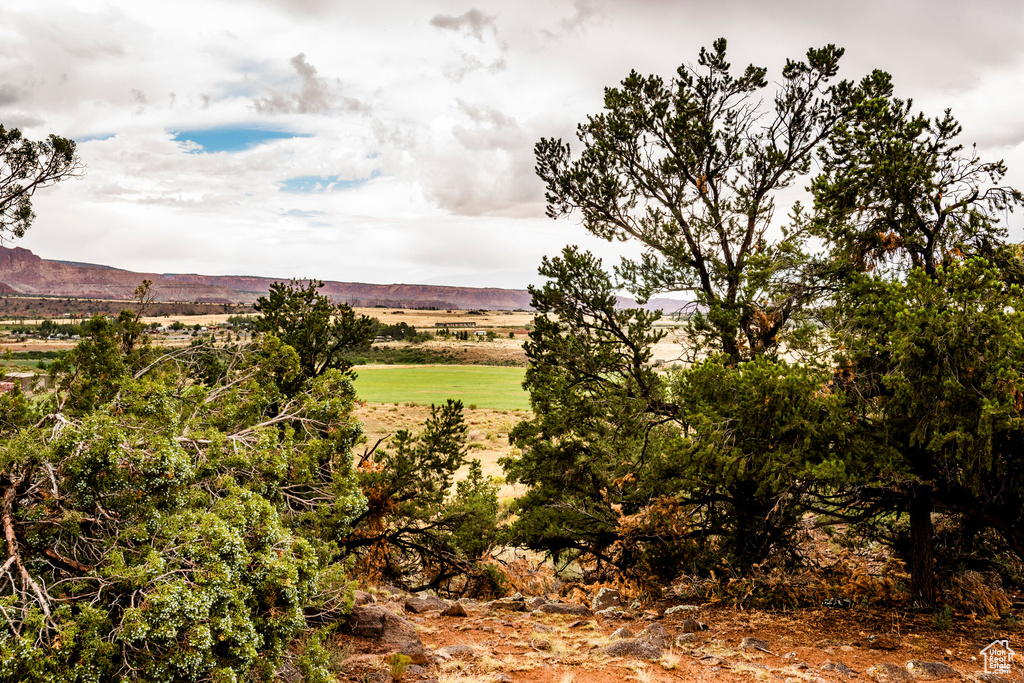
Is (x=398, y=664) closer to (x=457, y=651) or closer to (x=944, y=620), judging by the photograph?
(x=457, y=651)

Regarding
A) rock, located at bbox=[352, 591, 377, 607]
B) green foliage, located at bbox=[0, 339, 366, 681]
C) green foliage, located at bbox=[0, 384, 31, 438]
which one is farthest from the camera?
rock, located at bbox=[352, 591, 377, 607]

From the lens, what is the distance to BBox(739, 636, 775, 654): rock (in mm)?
7411

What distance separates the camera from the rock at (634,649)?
23.2 ft

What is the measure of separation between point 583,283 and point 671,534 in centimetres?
481

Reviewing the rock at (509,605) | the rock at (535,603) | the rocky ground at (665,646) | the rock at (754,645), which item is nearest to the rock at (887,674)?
the rocky ground at (665,646)

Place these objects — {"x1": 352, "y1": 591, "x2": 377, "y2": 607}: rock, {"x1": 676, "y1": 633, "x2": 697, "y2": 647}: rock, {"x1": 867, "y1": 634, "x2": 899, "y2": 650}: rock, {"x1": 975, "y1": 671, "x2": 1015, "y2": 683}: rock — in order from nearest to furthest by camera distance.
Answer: {"x1": 975, "y1": 671, "x2": 1015, "y2": 683}: rock
{"x1": 867, "y1": 634, "x2": 899, "y2": 650}: rock
{"x1": 676, "y1": 633, "x2": 697, "y2": 647}: rock
{"x1": 352, "y1": 591, "x2": 377, "y2": 607}: rock

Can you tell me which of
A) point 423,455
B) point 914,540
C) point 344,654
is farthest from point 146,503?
point 914,540

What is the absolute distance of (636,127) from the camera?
11703 mm

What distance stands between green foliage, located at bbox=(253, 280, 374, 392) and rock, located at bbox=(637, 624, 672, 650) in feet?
29.9

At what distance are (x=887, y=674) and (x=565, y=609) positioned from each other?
4.70m

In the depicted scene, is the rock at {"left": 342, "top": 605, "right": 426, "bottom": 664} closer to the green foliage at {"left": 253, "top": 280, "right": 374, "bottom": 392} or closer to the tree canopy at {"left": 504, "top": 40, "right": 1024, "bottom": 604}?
the tree canopy at {"left": 504, "top": 40, "right": 1024, "bottom": 604}

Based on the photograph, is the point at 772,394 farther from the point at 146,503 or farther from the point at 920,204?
the point at 146,503

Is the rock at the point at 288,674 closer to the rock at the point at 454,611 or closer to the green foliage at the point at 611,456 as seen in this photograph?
the rock at the point at 454,611

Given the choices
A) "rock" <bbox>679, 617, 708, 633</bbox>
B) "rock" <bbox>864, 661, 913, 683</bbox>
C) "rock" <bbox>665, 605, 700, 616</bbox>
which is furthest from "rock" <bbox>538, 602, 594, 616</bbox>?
"rock" <bbox>864, 661, 913, 683</bbox>
